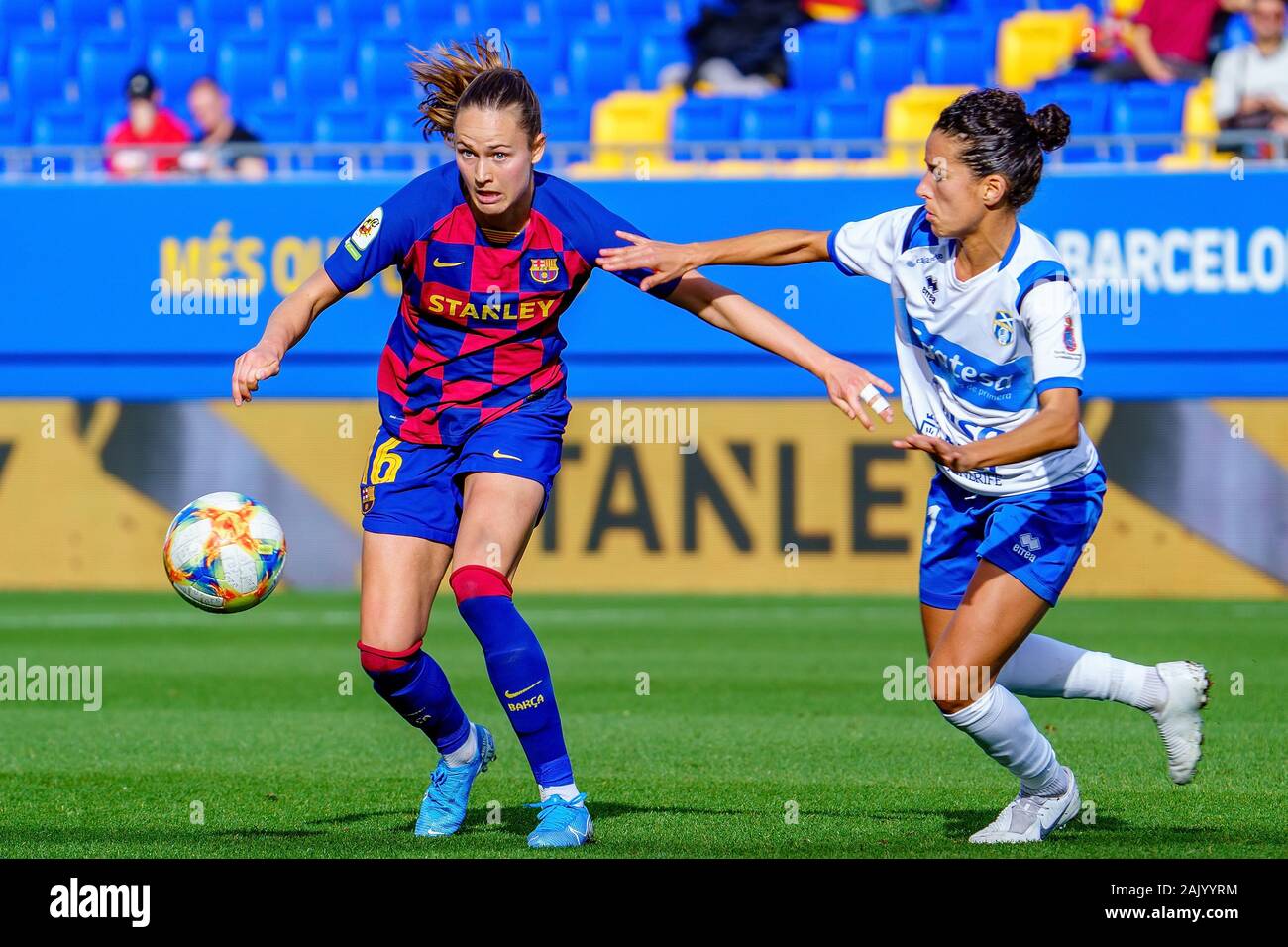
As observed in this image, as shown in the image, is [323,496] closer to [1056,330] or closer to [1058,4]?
[1058,4]

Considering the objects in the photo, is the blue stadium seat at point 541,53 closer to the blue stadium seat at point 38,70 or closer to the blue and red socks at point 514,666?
the blue stadium seat at point 38,70

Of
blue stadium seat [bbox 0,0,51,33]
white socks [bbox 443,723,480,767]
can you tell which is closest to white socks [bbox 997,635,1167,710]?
white socks [bbox 443,723,480,767]

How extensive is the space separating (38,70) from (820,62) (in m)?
7.80

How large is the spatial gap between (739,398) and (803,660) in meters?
4.07

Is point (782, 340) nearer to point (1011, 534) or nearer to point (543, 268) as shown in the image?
point (543, 268)

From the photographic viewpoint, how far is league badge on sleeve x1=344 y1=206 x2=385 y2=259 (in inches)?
227

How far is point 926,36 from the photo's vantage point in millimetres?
17625

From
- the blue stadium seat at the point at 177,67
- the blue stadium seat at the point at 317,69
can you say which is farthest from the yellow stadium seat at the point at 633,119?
the blue stadium seat at the point at 177,67

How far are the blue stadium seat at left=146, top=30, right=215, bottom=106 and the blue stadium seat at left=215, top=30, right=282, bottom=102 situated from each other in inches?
5.8

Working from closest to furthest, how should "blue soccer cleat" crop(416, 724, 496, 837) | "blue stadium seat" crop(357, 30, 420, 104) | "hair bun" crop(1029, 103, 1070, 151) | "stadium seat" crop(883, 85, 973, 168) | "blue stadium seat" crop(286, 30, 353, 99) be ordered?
"hair bun" crop(1029, 103, 1070, 151)
"blue soccer cleat" crop(416, 724, 496, 837)
"stadium seat" crop(883, 85, 973, 168)
"blue stadium seat" crop(357, 30, 420, 104)
"blue stadium seat" crop(286, 30, 353, 99)

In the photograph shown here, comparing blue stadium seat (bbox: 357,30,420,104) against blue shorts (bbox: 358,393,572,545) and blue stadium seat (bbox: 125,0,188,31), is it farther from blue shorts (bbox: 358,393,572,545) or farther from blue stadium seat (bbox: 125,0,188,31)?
blue shorts (bbox: 358,393,572,545)

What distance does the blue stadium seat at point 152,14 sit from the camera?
19.5 meters

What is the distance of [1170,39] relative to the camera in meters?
16.8
